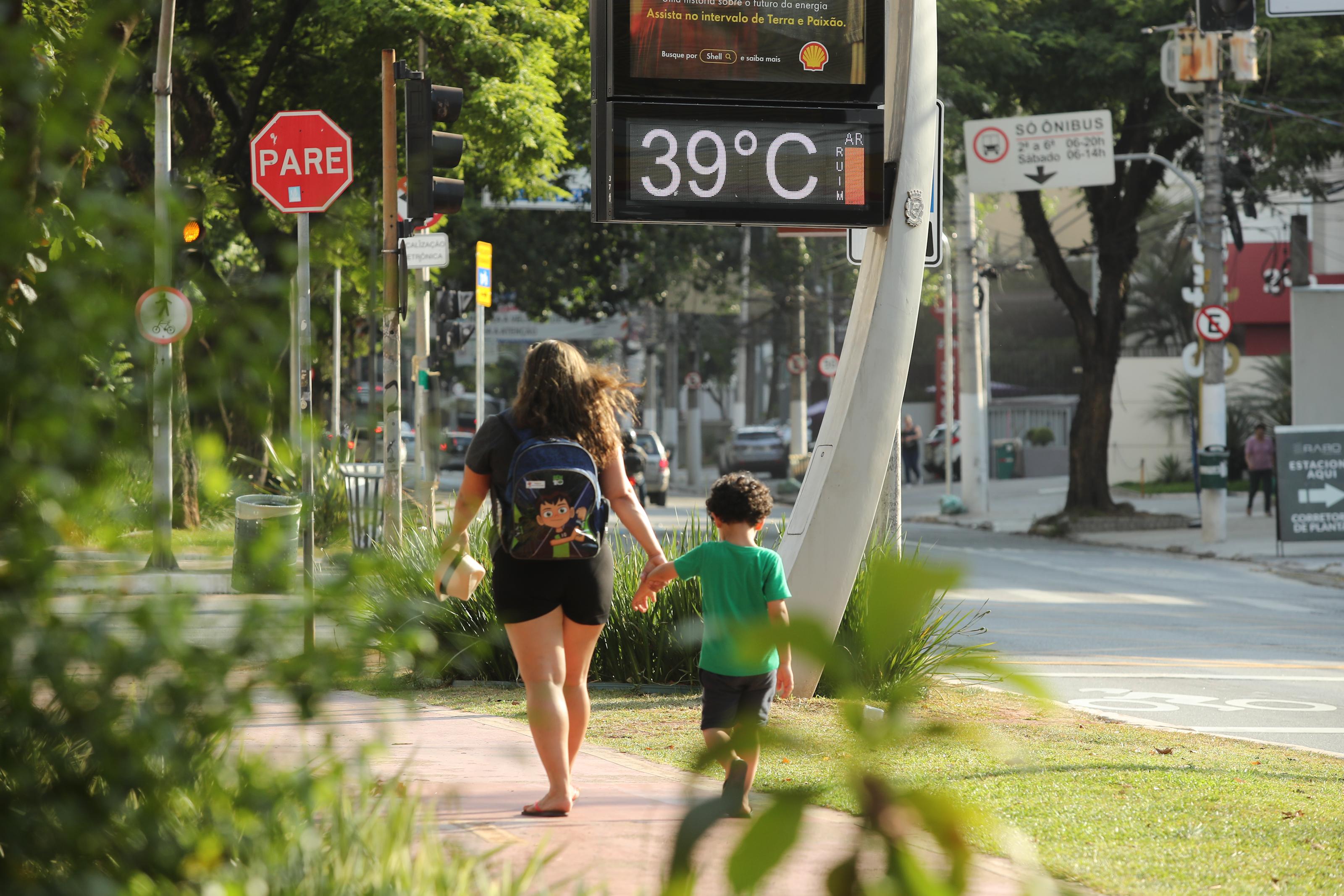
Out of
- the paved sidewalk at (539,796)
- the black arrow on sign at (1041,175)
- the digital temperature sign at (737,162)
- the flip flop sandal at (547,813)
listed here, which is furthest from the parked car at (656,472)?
the flip flop sandal at (547,813)

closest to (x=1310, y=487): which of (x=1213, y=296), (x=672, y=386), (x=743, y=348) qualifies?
(x=1213, y=296)

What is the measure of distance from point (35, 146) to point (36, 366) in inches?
14.9

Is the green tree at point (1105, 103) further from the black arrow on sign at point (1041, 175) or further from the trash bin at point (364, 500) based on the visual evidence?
the trash bin at point (364, 500)

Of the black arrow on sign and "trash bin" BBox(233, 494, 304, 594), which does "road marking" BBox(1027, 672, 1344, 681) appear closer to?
"trash bin" BBox(233, 494, 304, 594)

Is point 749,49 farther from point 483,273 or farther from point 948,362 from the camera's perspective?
point 948,362

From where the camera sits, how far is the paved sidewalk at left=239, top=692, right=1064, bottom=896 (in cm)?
143

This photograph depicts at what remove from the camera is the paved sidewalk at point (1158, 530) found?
65.7ft

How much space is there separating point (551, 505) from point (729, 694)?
0.93 m

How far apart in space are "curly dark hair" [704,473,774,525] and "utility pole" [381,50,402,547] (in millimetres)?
5516

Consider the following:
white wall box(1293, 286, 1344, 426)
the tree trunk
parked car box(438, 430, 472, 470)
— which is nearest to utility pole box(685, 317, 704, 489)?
parked car box(438, 430, 472, 470)

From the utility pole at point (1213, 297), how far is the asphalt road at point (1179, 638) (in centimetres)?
153

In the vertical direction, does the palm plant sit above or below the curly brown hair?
above

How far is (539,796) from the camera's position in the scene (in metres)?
5.63

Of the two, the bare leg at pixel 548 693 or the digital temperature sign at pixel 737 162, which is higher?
the digital temperature sign at pixel 737 162
